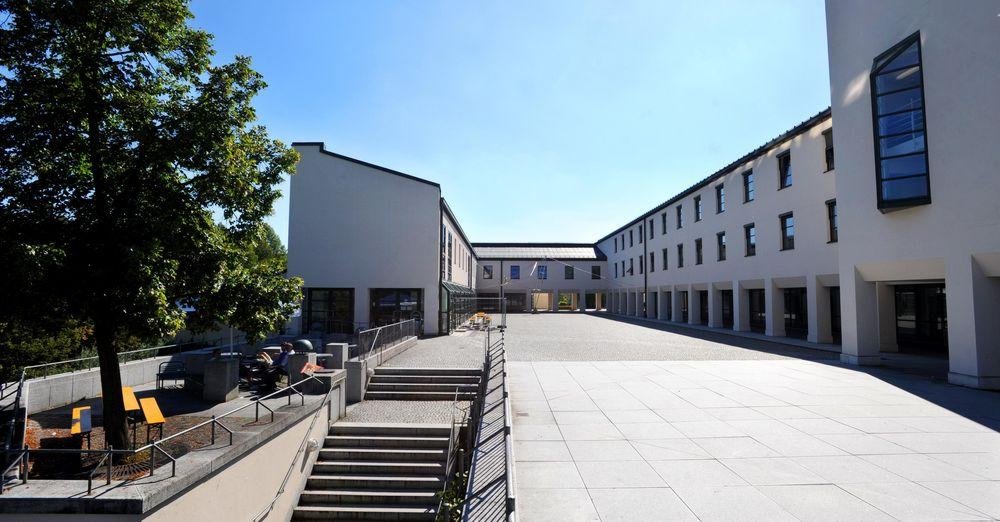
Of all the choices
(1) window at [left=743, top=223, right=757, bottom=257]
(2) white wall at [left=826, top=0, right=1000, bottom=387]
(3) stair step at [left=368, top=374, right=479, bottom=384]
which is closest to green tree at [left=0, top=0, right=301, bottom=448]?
(3) stair step at [left=368, top=374, right=479, bottom=384]

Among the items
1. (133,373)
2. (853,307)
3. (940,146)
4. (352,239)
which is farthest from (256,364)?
(940,146)

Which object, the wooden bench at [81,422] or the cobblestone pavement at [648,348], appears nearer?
the wooden bench at [81,422]

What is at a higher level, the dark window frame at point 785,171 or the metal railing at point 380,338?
the dark window frame at point 785,171

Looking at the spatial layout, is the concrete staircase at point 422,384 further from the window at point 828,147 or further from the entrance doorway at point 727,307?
the entrance doorway at point 727,307

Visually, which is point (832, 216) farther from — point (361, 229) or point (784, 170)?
point (361, 229)

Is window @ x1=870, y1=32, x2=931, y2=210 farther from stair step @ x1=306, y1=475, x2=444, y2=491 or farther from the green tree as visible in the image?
the green tree

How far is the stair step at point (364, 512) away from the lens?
29.3ft

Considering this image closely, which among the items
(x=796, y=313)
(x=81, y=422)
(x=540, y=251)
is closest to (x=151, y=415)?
(x=81, y=422)

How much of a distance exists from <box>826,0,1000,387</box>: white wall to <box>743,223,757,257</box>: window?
1067cm

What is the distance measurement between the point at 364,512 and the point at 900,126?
1722 cm

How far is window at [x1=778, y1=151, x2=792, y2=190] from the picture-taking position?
22422 millimetres

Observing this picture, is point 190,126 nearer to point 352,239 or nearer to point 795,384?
point 795,384

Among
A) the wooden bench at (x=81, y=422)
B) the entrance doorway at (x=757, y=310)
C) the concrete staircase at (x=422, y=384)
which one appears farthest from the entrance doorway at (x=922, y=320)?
the wooden bench at (x=81, y=422)

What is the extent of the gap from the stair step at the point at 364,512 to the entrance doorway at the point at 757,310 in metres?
22.7
